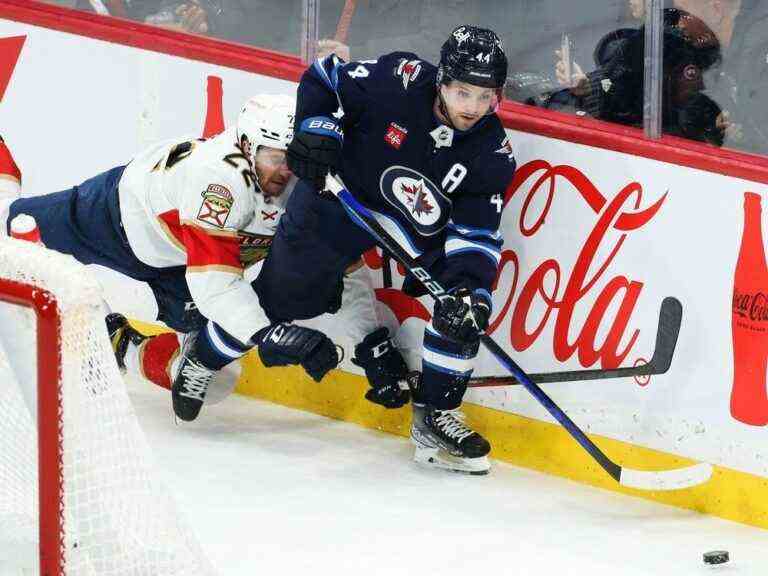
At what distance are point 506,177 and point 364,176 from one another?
367 millimetres

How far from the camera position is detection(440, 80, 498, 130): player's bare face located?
141 inches

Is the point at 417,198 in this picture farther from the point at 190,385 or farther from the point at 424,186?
the point at 190,385

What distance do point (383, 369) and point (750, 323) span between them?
1.00 metres

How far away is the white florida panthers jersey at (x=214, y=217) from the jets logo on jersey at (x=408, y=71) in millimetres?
460

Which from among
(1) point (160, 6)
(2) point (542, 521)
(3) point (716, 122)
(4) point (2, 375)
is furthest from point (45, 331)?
(1) point (160, 6)

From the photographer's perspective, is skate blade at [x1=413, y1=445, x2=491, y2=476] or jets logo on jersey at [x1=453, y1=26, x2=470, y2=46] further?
skate blade at [x1=413, y1=445, x2=491, y2=476]

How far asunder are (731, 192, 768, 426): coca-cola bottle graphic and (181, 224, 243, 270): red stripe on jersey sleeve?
121 cm

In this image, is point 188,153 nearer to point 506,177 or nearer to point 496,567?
point 506,177

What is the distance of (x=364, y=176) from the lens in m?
3.86

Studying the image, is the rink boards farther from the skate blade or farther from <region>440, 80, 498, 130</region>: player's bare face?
<region>440, 80, 498, 130</region>: player's bare face

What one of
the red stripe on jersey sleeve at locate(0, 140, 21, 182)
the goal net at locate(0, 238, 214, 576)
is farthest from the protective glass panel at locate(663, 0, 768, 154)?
the red stripe on jersey sleeve at locate(0, 140, 21, 182)

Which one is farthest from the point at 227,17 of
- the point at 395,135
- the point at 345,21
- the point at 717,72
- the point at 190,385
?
the point at 717,72

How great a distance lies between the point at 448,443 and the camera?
151 inches

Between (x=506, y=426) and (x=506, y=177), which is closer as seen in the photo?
(x=506, y=177)
